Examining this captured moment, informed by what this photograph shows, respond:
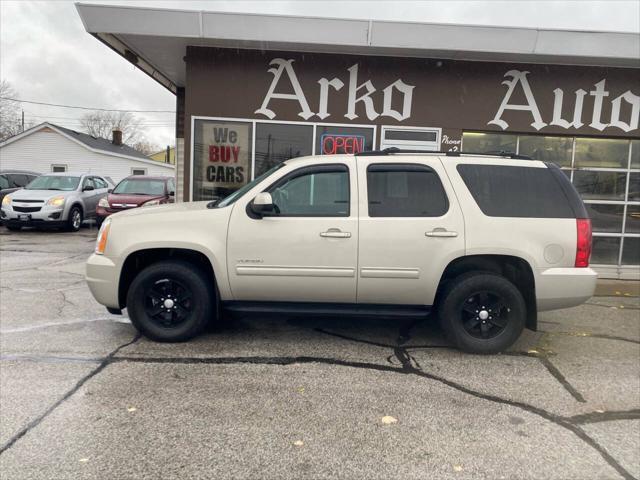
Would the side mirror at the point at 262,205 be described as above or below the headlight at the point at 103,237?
above

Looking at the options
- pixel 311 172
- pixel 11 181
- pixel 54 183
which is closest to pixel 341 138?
pixel 311 172

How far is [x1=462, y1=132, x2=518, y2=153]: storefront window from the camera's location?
9016 mm

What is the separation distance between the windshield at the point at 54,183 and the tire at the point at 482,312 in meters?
13.9

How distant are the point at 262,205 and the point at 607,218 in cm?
752

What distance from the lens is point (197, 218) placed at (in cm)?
479

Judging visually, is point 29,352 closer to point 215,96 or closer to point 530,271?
point 530,271

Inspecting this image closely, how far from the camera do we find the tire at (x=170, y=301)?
482cm

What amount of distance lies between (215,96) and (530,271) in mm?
6013

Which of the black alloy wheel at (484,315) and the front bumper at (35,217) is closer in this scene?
the black alloy wheel at (484,315)

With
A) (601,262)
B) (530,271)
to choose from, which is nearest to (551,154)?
(601,262)

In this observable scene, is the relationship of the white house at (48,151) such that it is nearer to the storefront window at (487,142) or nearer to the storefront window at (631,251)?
the storefront window at (487,142)

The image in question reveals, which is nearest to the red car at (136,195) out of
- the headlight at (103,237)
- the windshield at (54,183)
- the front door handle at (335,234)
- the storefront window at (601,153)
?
the windshield at (54,183)

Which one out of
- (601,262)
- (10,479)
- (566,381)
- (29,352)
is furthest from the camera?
(601,262)

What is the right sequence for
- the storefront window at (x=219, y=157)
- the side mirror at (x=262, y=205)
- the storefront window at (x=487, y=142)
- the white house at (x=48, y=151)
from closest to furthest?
the side mirror at (x=262, y=205) < the storefront window at (x=219, y=157) < the storefront window at (x=487, y=142) < the white house at (x=48, y=151)
